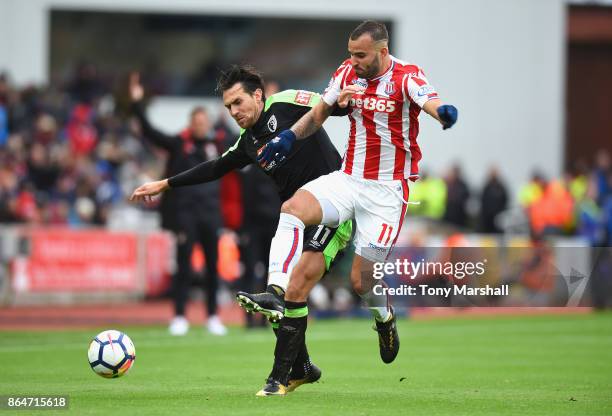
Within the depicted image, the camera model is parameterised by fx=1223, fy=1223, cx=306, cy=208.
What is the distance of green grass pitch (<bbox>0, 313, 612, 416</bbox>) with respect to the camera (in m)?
8.00

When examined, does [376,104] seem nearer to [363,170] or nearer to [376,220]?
[363,170]

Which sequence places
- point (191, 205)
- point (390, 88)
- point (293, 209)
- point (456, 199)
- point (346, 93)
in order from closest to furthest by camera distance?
point (293, 209), point (346, 93), point (390, 88), point (191, 205), point (456, 199)

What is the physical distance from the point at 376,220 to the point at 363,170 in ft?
1.25

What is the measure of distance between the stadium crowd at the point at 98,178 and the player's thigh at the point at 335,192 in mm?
12597

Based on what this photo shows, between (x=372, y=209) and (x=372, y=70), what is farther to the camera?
(x=372, y=209)

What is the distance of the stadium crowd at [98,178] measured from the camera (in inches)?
869

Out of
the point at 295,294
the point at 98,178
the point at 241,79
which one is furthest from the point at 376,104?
the point at 98,178

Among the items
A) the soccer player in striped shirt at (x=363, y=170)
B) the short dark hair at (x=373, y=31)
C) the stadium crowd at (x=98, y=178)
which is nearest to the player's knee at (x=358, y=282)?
the soccer player in striped shirt at (x=363, y=170)

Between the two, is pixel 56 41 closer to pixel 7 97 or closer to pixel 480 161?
pixel 7 97

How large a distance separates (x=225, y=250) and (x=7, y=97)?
6118mm

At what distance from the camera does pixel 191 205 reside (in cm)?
1566

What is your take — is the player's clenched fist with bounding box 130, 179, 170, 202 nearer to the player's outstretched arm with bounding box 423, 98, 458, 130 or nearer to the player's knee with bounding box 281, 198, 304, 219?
the player's knee with bounding box 281, 198, 304, 219

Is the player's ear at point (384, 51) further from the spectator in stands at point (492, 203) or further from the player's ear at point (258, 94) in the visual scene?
the spectator in stands at point (492, 203)

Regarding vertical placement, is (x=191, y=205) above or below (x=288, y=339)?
above
